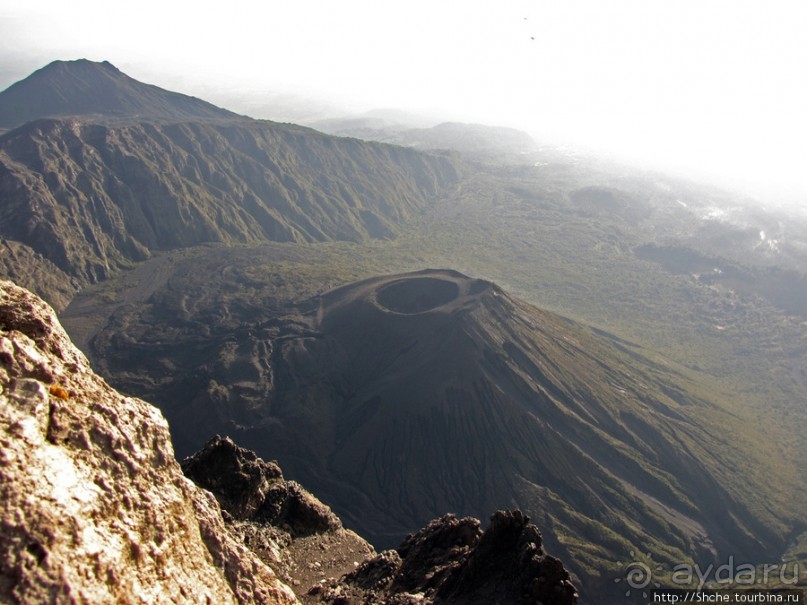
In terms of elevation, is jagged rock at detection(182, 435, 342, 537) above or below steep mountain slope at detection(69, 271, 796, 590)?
above

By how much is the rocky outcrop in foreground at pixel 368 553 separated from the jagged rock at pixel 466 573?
41mm

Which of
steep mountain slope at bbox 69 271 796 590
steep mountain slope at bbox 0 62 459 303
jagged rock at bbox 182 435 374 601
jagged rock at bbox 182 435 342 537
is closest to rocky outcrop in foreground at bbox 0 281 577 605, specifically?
jagged rock at bbox 182 435 374 601

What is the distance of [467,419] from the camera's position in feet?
234

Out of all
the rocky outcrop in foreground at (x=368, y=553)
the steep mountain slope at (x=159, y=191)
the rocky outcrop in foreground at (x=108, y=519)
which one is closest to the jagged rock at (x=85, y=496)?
the rocky outcrop in foreground at (x=108, y=519)

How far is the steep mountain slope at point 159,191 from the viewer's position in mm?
122562

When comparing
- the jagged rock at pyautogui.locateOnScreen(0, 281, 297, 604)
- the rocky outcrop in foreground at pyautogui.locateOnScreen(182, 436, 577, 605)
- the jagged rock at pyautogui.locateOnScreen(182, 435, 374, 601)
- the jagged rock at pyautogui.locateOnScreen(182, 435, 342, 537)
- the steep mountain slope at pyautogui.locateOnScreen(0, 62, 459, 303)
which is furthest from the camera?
the steep mountain slope at pyautogui.locateOnScreen(0, 62, 459, 303)

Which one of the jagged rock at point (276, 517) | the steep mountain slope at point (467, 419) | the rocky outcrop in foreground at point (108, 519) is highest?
the rocky outcrop in foreground at point (108, 519)

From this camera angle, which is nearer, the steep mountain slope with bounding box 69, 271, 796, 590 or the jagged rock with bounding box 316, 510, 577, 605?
the jagged rock with bounding box 316, 510, 577, 605

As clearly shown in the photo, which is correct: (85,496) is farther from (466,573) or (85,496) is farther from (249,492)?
(249,492)

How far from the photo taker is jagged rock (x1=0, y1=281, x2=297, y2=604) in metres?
11.2

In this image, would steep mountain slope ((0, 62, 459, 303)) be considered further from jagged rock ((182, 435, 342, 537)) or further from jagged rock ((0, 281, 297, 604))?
jagged rock ((0, 281, 297, 604))

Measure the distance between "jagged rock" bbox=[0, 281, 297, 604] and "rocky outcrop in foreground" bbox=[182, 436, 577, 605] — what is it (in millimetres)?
10272

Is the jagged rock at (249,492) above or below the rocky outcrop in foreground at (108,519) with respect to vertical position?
below

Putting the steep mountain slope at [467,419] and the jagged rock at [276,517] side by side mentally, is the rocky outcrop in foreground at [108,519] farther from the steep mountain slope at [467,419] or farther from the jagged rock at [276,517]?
the steep mountain slope at [467,419]
